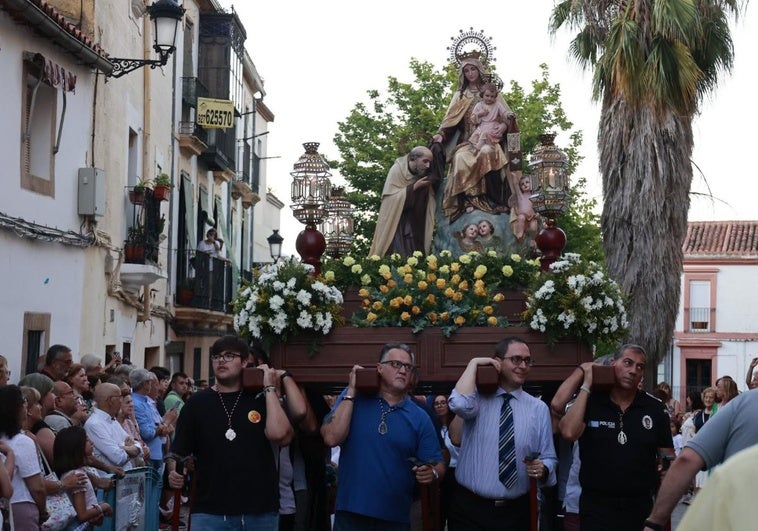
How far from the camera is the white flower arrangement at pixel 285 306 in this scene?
9727mm

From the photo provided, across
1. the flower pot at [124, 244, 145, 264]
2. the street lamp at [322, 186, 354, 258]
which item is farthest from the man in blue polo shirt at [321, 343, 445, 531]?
the flower pot at [124, 244, 145, 264]

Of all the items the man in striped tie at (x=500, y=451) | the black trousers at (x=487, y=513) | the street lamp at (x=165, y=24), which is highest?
the street lamp at (x=165, y=24)

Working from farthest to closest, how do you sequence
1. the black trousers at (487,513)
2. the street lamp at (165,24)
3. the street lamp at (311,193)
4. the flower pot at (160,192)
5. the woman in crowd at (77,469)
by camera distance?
the flower pot at (160,192), the street lamp at (165,24), the street lamp at (311,193), the woman in crowd at (77,469), the black trousers at (487,513)

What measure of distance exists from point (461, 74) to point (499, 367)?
741cm

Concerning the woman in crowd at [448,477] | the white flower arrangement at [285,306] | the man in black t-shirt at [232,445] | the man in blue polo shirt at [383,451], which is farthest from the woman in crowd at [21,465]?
the woman in crowd at [448,477]

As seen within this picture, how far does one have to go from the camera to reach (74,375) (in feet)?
38.2

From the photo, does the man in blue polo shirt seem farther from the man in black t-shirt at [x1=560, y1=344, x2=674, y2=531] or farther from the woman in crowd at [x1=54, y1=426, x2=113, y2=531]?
the woman in crowd at [x1=54, y1=426, x2=113, y2=531]

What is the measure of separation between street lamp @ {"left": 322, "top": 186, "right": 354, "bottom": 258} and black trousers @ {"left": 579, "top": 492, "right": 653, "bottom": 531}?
6491 millimetres

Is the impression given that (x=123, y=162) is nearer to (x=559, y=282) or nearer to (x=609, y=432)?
(x=559, y=282)

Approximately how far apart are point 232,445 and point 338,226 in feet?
21.8

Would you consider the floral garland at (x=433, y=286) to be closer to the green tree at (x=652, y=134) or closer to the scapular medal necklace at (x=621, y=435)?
the scapular medal necklace at (x=621, y=435)

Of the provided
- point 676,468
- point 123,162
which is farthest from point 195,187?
point 676,468

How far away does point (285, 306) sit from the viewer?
384 inches

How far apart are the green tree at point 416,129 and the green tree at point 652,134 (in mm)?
13725
